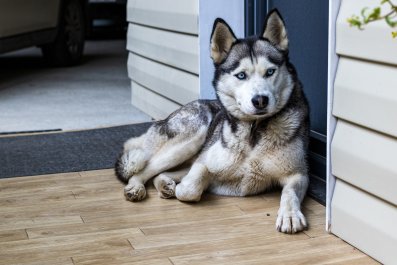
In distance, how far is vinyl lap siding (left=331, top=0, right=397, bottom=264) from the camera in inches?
118

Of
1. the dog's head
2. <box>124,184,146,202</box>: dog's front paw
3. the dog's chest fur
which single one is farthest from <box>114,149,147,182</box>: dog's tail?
the dog's head

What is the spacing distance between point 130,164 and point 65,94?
4.37 m

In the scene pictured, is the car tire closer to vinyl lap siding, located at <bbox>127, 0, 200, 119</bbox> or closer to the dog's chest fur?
vinyl lap siding, located at <bbox>127, 0, 200, 119</bbox>

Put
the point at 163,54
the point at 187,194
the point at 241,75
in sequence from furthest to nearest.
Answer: the point at 163,54 → the point at 187,194 → the point at 241,75

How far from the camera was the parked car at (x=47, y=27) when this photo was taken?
8844 mm

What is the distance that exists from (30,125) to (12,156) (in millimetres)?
1428

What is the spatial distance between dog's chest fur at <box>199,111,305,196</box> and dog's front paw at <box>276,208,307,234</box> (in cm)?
45

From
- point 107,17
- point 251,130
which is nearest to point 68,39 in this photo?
point 107,17

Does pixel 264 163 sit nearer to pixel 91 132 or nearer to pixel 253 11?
pixel 253 11

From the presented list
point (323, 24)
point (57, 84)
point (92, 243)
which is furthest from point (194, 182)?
point (57, 84)

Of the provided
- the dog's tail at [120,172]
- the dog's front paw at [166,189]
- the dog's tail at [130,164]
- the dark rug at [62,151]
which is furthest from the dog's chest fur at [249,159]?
the dark rug at [62,151]

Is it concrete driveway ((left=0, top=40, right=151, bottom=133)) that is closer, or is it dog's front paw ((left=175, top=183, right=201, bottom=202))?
dog's front paw ((left=175, top=183, right=201, bottom=202))

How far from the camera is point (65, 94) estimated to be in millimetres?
8562

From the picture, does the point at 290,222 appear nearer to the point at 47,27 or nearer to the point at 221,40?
the point at 221,40
